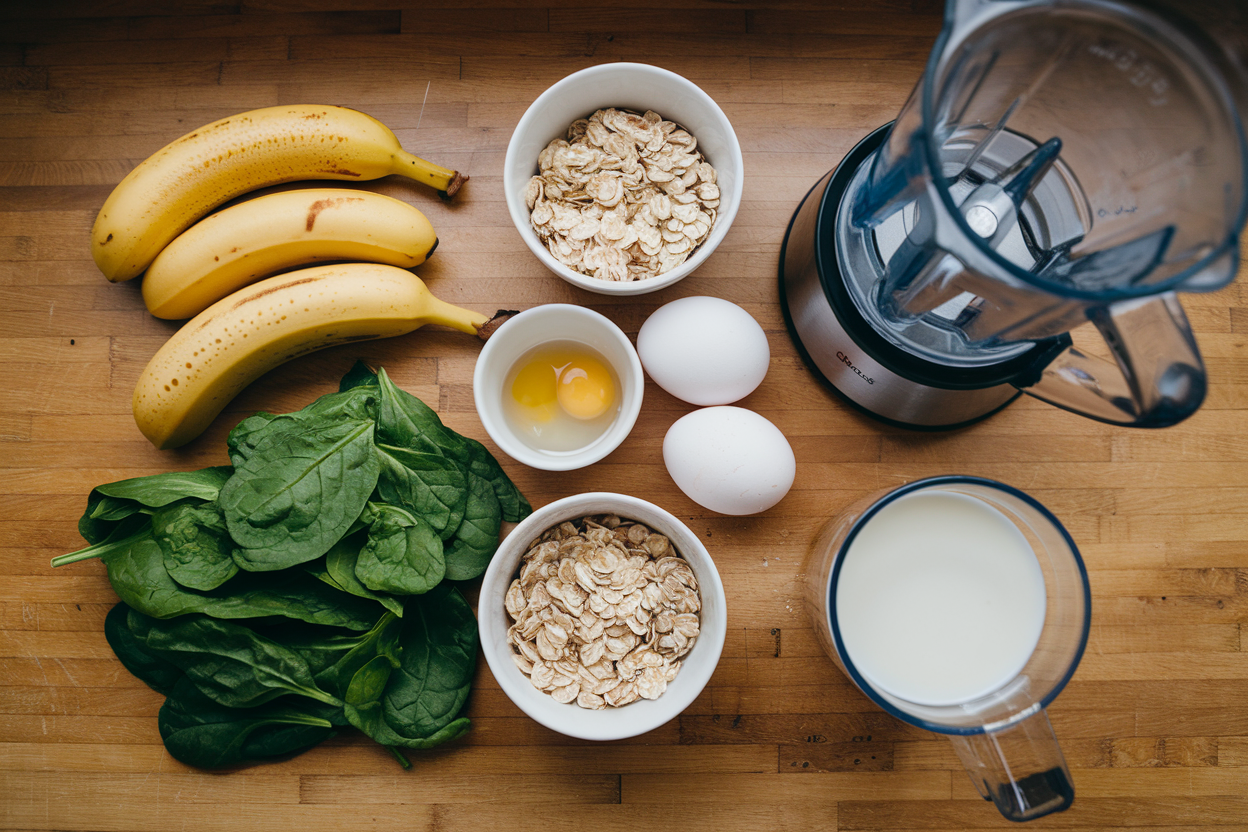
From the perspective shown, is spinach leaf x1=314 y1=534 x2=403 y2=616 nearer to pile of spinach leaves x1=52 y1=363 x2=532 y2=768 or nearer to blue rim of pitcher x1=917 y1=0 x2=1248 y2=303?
pile of spinach leaves x1=52 y1=363 x2=532 y2=768

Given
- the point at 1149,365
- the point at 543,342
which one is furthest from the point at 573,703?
the point at 1149,365

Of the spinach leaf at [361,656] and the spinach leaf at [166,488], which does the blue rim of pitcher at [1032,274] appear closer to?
the spinach leaf at [361,656]

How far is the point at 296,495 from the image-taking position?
78cm

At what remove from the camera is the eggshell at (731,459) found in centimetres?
79

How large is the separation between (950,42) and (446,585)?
78cm

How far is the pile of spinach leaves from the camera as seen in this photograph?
→ 787mm

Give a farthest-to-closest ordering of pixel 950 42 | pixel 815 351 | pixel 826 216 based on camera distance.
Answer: pixel 815 351 → pixel 826 216 → pixel 950 42

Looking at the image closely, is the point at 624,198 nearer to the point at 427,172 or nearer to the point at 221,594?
the point at 427,172

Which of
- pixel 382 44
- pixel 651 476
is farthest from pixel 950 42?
pixel 382 44

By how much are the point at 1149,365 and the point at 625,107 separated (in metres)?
0.63

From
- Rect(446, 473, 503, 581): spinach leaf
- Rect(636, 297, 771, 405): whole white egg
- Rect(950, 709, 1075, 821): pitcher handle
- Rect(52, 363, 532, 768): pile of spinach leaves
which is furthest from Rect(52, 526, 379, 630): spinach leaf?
Rect(950, 709, 1075, 821): pitcher handle

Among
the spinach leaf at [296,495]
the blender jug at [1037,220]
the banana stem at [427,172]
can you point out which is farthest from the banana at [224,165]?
the blender jug at [1037,220]

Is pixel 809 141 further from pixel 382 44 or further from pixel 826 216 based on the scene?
pixel 382 44

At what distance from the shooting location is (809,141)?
3.06 ft
